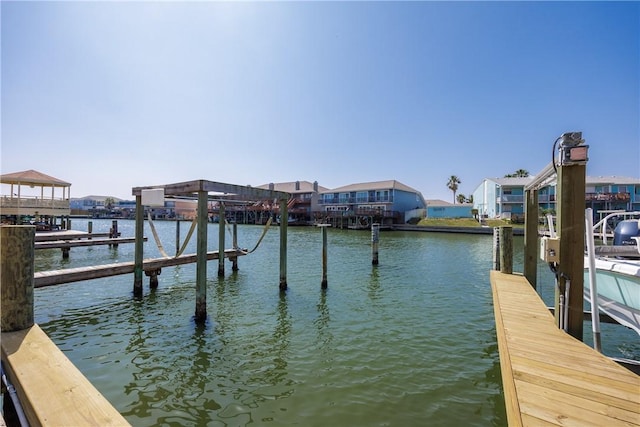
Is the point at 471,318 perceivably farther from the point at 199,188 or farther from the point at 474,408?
the point at 199,188

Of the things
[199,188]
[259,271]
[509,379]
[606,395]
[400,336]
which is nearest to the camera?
[606,395]

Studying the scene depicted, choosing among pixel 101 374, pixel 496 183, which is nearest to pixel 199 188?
pixel 101 374

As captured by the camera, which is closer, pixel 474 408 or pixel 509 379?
pixel 509 379

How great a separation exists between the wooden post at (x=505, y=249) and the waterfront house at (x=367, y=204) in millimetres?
42297

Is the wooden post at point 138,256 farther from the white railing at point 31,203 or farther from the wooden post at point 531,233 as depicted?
the white railing at point 31,203

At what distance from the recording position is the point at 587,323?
7.54m

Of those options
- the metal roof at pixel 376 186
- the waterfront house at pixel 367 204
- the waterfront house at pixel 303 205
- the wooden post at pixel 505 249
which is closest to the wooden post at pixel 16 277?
the wooden post at pixel 505 249

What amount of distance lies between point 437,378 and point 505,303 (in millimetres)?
1803

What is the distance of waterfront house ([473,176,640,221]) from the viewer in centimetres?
4156

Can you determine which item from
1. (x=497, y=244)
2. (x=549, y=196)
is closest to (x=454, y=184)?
(x=549, y=196)

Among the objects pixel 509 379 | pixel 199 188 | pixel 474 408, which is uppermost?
pixel 199 188

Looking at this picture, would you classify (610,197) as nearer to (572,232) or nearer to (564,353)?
(572,232)

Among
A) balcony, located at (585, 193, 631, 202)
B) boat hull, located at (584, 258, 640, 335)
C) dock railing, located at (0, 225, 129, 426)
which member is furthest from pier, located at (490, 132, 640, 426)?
balcony, located at (585, 193, 631, 202)

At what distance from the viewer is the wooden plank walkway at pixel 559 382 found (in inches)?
93.4
